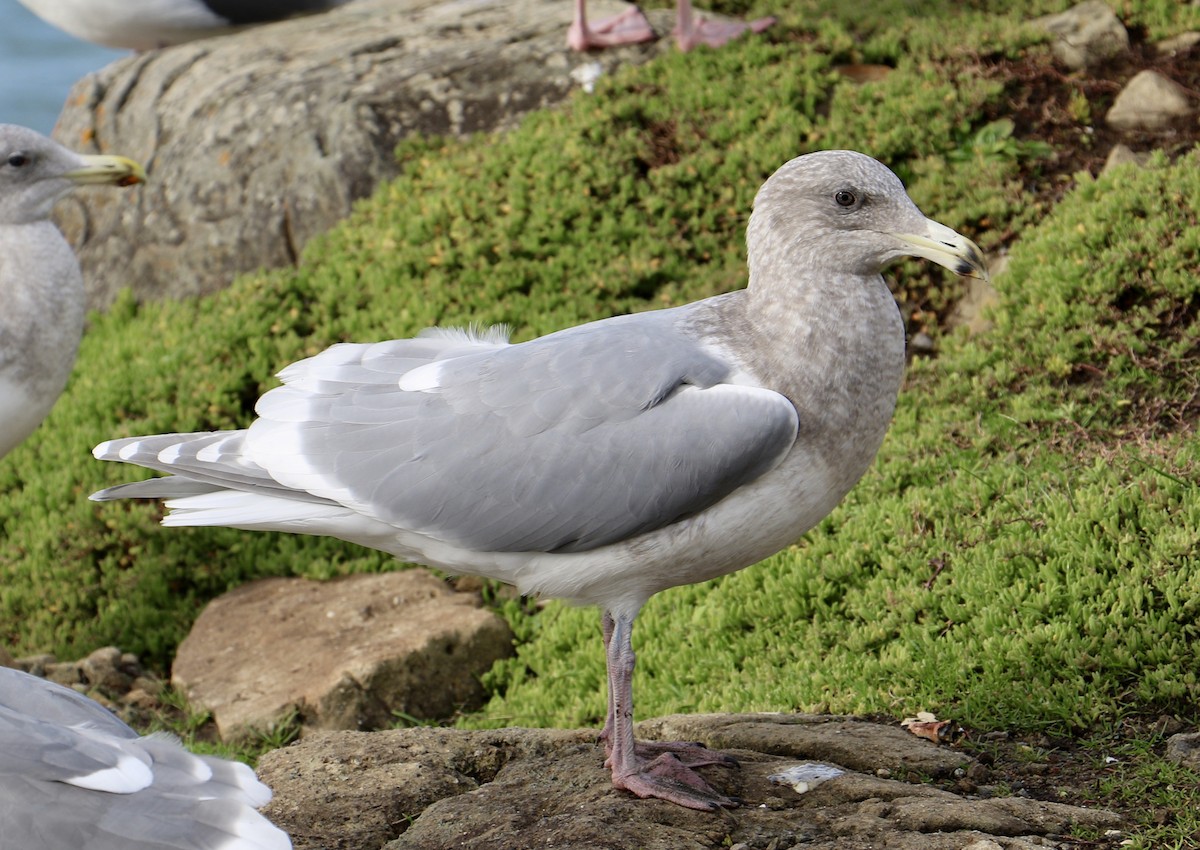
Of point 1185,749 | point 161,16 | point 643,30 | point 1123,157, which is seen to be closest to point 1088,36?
point 1123,157

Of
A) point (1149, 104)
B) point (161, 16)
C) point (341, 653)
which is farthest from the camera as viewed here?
point (161, 16)

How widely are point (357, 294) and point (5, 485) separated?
6.18 ft

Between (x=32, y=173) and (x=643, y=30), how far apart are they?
348 centimetres

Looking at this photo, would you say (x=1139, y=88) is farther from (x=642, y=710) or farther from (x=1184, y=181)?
(x=642, y=710)

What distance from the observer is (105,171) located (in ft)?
18.8

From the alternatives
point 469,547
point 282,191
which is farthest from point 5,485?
point 469,547

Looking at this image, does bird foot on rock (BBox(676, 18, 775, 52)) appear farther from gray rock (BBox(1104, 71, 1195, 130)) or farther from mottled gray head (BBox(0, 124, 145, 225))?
mottled gray head (BBox(0, 124, 145, 225))

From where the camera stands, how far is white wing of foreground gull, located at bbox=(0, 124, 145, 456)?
515 cm

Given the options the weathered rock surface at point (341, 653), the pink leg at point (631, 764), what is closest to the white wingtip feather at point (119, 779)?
the pink leg at point (631, 764)

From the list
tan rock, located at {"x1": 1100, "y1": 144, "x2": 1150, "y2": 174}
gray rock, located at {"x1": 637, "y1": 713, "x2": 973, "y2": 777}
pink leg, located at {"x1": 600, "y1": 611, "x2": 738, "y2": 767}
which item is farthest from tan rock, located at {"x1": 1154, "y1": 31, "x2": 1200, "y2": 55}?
pink leg, located at {"x1": 600, "y1": 611, "x2": 738, "y2": 767}

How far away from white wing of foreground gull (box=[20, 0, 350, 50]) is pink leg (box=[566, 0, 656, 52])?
97.9 inches

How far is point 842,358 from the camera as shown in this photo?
3.34 metres

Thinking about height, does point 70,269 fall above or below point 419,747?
above

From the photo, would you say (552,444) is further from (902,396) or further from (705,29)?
(705,29)
